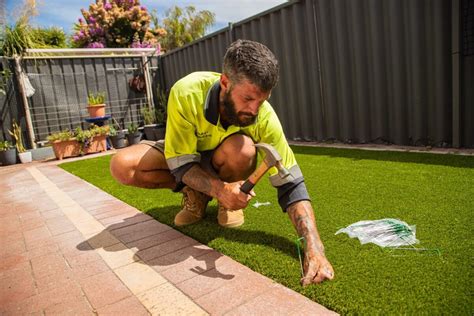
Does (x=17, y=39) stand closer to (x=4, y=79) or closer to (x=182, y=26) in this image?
(x=4, y=79)

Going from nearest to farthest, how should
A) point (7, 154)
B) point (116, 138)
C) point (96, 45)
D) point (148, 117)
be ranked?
point (7, 154), point (116, 138), point (148, 117), point (96, 45)

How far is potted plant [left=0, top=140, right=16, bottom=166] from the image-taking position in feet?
22.2

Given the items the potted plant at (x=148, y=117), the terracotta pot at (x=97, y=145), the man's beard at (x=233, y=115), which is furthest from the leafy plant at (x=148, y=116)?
the man's beard at (x=233, y=115)

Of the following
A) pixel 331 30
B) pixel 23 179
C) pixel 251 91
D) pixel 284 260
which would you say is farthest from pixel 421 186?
pixel 23 179

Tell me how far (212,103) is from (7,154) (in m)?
6.37

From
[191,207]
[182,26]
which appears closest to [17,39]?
[191,207]

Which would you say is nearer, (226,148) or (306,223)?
(306,223)

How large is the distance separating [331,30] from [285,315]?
4245 millimetres

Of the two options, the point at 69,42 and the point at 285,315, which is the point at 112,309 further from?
the point at 69,42

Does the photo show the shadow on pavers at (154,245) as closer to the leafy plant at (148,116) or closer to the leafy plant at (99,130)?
the leafy plant at (99,130)

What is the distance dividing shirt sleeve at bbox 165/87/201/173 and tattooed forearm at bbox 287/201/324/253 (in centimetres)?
60

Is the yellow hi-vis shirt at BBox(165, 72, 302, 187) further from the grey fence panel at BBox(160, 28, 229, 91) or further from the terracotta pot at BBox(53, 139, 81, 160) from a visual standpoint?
the terracotta pot at BBox(53, 139, 81, 160)

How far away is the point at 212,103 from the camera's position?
189 centimetres

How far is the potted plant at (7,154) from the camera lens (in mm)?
6773
